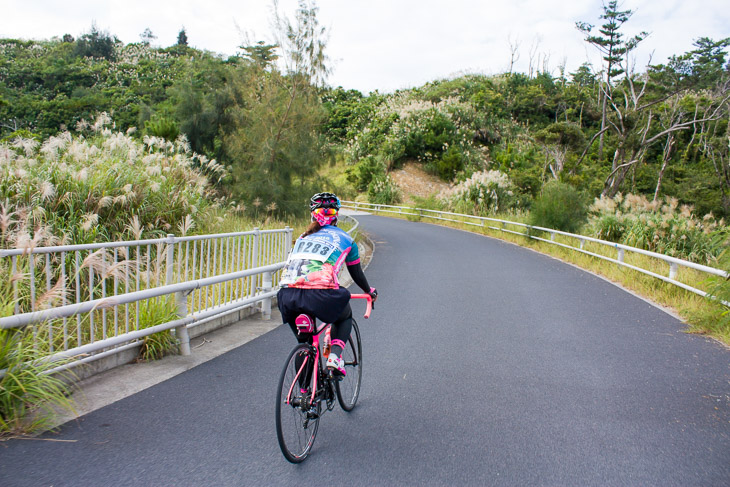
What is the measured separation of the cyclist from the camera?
3.91 meters

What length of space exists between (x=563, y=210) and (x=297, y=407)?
1888 cm

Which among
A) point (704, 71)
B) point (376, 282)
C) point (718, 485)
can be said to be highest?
point (704, 71)

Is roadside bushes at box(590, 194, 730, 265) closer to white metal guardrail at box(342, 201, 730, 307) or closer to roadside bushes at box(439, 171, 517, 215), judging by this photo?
white metal guardrail at box(342, 201, 730, 307)

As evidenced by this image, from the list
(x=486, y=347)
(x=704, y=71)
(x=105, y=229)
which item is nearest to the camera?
(x=486, y=347)

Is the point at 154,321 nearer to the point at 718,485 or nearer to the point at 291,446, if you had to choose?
the point at 291,446

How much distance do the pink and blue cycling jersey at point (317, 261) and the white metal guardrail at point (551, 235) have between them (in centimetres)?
655

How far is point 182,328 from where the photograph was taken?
614 centimetres

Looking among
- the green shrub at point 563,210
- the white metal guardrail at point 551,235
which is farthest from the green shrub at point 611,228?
the green shrub at point 563,210

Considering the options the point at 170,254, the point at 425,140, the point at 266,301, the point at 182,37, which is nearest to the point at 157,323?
the point at 170,254

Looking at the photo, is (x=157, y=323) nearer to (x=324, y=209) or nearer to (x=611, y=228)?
(x=324, y=209)

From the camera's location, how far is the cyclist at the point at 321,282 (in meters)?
3.91

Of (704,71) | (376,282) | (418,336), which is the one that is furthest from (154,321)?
(704,71)

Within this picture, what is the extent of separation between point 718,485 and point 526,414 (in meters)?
1.52

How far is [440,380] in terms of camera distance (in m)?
5.70
